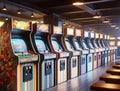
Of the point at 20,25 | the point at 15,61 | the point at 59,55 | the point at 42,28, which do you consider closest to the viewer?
the point at 15,61

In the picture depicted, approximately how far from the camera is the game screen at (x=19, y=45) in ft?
16.9

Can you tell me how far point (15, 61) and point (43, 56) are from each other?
3.57ft

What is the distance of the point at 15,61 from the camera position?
4.60 m

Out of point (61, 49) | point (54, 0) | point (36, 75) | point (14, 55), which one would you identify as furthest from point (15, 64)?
point (54, 0)

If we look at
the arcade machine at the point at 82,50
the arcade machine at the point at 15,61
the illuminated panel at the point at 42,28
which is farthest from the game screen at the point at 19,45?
the arcade machine at the point at 82,50

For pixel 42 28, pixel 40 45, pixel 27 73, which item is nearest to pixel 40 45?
pixel 40 45

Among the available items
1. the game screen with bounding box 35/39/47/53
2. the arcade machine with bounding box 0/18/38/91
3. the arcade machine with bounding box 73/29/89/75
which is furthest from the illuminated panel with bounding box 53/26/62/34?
the arcade machine with bounding box 73/29/89/75

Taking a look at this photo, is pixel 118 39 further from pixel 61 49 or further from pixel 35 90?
pixel 35 90

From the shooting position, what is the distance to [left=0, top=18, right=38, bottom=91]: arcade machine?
15.4 feet

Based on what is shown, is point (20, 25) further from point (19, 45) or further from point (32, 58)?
point (32, 58)

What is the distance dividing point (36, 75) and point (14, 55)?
1123 mm

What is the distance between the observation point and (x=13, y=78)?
470 centimetres

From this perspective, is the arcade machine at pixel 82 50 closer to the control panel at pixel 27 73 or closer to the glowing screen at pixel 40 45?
the glowing screen at pixel 40 45

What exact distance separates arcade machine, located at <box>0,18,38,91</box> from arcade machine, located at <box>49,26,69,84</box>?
1.31 metres
